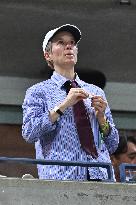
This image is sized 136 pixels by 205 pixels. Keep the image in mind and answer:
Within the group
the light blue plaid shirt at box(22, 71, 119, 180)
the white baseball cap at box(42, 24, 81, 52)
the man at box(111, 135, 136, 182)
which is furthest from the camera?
the man at box(111, 135, 136, 182)

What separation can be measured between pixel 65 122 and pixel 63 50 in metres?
0.54

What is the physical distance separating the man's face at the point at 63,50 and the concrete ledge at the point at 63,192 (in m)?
0.94

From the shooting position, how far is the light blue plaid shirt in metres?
4.71

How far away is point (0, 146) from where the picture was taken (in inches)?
406

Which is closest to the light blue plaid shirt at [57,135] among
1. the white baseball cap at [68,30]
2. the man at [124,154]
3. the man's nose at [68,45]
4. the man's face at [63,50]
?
the man's face at [63,50]

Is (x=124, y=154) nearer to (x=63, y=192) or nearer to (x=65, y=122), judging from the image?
(x=65, y=122)

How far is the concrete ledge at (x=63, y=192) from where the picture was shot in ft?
14.6

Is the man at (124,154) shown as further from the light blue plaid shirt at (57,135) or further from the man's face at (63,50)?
the man's face at (63,50)

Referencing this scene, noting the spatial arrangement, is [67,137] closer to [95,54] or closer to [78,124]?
[78,124]

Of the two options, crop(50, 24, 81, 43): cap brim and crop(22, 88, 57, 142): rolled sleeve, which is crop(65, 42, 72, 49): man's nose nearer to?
crop(50, 24, 81, 43): cap brim

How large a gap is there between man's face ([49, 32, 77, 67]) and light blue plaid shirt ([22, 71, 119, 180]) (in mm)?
121

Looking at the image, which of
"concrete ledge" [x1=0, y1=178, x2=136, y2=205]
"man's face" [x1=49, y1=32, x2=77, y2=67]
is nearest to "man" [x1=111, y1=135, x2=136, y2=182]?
"man's face" [x1=49, y1=32, x2=77, y2=67]

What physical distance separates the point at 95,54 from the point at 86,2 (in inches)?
53.9

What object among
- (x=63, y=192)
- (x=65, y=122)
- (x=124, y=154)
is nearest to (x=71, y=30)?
(x=65, y=122)
